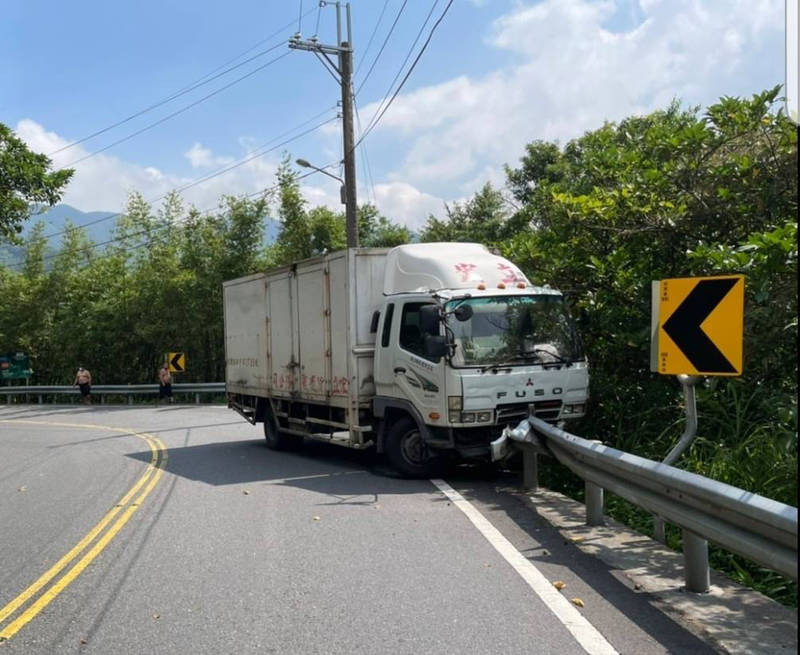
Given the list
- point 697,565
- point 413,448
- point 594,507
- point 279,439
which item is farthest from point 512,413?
point 279,439

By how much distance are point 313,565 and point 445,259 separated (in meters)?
5.22

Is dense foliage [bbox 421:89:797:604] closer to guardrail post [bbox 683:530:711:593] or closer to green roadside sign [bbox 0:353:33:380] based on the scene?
guardrail post [bbox 683:530:711:593]

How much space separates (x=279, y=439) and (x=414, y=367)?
508 cm

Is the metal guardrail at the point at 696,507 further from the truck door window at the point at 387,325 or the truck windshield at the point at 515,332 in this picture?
the truck door window at the point at 387,325

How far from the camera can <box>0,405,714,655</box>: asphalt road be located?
461cm

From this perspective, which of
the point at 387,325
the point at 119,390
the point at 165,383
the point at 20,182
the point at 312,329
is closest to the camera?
the point at 387,325

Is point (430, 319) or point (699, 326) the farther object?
point (430, 319)

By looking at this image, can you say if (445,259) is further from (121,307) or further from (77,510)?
(121,307)

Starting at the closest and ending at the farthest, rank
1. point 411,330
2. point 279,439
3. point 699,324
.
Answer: point 699,324
point 411,330
point 279,439

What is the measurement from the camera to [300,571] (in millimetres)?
6016

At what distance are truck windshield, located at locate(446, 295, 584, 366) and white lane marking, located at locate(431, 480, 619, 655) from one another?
6.60 ft

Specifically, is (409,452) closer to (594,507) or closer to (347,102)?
(594,507)

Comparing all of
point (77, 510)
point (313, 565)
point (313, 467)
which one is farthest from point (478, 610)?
point (313, 467)

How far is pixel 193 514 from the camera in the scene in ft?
27.5
